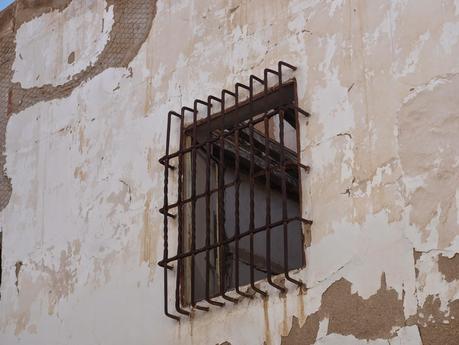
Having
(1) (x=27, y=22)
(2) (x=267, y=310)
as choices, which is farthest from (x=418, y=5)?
(1) (x=27, y=22)

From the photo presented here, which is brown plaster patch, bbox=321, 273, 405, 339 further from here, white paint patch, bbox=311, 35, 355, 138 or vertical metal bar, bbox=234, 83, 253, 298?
white paint patch, bbox=311, 35, 355, 138

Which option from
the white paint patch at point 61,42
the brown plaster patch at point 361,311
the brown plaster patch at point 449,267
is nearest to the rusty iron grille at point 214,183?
the brown plaster patch at point 361,311

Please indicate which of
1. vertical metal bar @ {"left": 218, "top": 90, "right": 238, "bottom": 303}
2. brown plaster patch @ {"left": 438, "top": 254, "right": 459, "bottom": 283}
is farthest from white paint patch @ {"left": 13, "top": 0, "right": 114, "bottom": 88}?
brown plaster patch @ {"left": 438, "top": 254, "right": 459, "bottom": 283}

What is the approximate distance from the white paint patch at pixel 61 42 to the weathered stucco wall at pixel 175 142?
1cm

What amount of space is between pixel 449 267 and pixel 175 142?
76.6 inches

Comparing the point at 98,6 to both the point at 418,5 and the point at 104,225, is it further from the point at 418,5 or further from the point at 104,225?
the point at 418,5

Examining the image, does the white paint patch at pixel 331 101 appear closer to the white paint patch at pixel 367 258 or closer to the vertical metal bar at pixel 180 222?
the white paint patch at pixel 367 258

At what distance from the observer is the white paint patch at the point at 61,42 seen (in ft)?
22.1

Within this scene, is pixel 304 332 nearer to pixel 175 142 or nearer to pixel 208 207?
pixel 208 207

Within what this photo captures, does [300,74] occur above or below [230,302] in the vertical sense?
above

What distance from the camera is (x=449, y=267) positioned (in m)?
4.50

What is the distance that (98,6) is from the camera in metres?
6.80

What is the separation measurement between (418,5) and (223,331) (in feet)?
5.94

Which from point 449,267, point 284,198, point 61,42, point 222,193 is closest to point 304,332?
point 284,198
